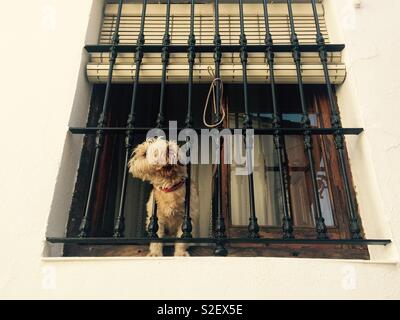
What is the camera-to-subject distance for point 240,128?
271 centimetres

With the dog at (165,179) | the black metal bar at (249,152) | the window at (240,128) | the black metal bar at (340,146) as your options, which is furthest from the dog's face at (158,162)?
the black metal bar at (340,146)

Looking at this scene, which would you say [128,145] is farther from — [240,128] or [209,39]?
[209,39]

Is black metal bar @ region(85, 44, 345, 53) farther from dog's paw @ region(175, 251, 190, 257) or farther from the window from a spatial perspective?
dog's paw @ region(175, 251, 190, 257)

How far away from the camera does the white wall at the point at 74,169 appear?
1.82 meters

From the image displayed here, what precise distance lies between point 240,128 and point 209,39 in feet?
3.27

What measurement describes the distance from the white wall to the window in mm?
136

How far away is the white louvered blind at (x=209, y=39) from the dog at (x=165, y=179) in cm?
78

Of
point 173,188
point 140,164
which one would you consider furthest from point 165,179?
point 140,164

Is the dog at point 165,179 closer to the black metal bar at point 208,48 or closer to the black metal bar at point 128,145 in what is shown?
the black metal bar at point 128,145

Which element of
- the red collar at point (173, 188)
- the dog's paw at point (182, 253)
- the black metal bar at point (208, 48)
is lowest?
the dog's paw at point (182, 253)

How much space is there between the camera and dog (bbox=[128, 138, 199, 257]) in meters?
2.25

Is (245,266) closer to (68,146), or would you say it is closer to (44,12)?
(68,146)
